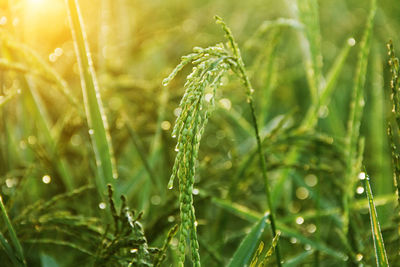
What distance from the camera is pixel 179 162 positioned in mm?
604

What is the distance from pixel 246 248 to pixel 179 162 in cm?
29

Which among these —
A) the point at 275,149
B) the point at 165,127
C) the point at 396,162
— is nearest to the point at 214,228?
the point at 275,149

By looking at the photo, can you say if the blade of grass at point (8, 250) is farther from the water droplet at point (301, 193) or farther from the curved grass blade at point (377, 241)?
the water droplet at point (301, 193)

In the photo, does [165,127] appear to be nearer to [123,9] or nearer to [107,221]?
[107,221]

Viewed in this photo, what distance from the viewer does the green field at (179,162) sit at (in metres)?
0.72

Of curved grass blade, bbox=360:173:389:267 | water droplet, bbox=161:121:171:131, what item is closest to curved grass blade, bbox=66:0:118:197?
curved grass blade, bbox=360:173:389:267

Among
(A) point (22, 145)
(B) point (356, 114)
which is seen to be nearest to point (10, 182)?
(A) point (22, 145)

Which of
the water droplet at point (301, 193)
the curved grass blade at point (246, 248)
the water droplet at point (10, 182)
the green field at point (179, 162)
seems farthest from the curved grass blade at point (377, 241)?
the water droplet at point (301, 193)

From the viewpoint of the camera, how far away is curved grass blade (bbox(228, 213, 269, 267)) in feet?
2.70

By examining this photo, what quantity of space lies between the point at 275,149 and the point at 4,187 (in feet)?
2.32

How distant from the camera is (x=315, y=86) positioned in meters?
1.25

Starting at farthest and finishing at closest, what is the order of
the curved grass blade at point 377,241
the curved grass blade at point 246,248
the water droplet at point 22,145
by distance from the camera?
1. the water droplet at point 22,145
2. the curved grass blade at point 246,248
3. the curved grass blade at point 377,241

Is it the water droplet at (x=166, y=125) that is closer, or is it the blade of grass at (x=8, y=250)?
the blade of grass at (x=8, y=250)

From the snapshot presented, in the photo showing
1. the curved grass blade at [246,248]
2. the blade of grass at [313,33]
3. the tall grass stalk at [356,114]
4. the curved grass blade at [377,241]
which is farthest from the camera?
the blade of grass at [313,33]
